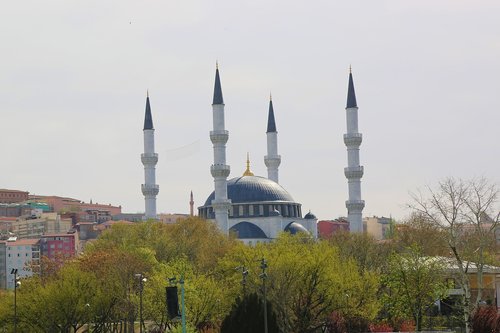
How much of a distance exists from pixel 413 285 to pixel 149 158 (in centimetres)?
6300

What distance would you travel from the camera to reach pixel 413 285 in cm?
5375

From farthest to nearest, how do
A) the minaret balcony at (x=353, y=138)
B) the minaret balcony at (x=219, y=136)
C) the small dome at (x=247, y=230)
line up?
the small dome at (x=247, y=230) < the minaret balcony at (x=353, y=138) < the minaret balcony at (x=219, y=136)

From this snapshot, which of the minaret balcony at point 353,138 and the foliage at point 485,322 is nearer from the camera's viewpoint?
the foliage at point 485,322

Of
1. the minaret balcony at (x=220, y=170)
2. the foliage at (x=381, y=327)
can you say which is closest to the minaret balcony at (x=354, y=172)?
the minaret balcony at (x=220, y=170)

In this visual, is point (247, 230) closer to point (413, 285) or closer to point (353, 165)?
point (353, 165)

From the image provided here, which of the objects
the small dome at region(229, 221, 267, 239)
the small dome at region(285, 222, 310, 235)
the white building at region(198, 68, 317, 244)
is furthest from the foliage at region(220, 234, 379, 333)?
the small dome at region(285, 222, 310, 235)

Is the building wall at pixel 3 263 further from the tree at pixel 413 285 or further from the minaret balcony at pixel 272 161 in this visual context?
the tree at pixel 413 285

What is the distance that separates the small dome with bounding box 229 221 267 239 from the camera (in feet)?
402

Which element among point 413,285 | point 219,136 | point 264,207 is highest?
point 219,136

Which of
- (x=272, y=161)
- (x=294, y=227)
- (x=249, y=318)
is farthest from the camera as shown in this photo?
(x=272, y=161)

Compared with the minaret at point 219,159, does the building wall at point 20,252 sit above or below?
below

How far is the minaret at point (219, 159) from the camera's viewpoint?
110m

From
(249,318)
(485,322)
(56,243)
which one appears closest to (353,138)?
(56,243)

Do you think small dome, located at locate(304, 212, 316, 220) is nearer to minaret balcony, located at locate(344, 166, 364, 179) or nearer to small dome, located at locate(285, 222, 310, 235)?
small dome, located at locate(285, 222, 310, 235)
